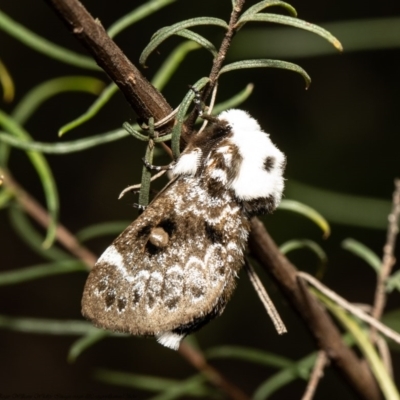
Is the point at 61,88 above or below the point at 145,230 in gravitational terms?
above

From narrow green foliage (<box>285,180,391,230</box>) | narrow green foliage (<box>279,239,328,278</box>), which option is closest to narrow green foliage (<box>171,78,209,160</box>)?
narrow green foliage (<box>279,239,328,278</box>)

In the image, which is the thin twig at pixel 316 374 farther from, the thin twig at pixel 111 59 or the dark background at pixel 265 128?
the dark background at pixel 265 128

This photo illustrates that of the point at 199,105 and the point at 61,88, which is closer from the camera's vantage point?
the point at 199,105


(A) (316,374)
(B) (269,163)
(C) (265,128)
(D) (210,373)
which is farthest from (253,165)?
(C) (265,128)

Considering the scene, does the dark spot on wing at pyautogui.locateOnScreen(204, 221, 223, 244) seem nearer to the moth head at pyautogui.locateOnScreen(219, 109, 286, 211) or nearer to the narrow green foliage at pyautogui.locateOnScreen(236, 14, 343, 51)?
the moth head at pyautogui.locateOnScreen(219, 109, 286, 211)

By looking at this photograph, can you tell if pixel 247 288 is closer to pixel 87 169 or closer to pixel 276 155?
pixel 87 169

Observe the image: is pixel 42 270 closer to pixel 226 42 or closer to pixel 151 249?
pixel 151 249
